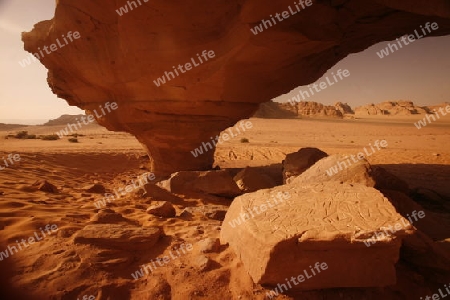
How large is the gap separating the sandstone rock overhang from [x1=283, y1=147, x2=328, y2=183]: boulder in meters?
1.94

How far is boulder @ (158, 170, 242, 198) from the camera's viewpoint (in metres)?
5.19

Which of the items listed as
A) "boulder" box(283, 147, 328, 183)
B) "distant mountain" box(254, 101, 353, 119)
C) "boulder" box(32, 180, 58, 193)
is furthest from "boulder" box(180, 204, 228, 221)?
"distant mountain" box(254, 101, 353, 119)

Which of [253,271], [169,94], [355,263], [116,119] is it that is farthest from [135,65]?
[355,263]

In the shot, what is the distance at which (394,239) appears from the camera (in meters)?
1.91

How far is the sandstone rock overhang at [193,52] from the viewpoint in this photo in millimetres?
4691

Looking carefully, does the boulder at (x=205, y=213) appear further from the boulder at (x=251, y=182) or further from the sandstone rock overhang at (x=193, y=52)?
the sandstone rock overhang at (x=193, y=52)

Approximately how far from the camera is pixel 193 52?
16.7 feet

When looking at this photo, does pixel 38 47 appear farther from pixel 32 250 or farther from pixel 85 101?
pixel 32 250

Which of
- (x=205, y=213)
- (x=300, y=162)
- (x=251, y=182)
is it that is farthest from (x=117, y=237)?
(x=300, y=162)

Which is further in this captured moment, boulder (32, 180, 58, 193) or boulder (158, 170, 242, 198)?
boulder (158, 170, 242, 198)

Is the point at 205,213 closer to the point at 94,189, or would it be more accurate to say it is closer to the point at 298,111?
the point at 94,189

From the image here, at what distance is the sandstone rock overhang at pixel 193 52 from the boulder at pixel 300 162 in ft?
6.37

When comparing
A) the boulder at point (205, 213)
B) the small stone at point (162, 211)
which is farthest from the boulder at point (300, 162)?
the small stone at point (162, 211)

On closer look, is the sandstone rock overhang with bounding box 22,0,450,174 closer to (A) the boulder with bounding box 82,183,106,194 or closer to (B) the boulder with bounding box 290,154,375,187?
(A) the boulder with bounding box 82,183,106,194
